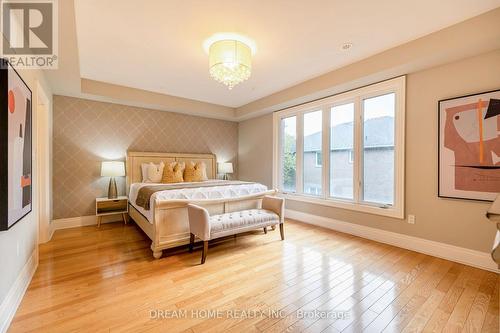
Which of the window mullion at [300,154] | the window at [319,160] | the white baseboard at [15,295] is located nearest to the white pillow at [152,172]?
the white baseboard at [15,295]

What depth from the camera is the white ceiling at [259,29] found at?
1959 millimetres

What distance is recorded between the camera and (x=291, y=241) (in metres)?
3.23

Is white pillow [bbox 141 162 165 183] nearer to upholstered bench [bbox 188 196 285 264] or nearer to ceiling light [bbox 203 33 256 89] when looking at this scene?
upholstered bench [bbox 188 196 285 264]

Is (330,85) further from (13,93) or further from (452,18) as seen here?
(13,93)

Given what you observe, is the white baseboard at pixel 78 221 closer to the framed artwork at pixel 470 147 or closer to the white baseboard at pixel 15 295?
the white baseboard at pixel 15 295

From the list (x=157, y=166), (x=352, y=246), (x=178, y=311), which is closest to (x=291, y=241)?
(x=352, y=246)

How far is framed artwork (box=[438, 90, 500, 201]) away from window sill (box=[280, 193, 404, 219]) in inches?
22.7

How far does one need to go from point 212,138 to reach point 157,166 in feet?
5.59

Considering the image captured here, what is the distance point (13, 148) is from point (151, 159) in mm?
2960

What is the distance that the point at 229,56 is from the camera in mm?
2350

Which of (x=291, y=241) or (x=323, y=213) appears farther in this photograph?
(x=323, y=213)

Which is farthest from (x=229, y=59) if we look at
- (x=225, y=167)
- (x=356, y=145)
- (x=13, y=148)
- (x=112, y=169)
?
(x=225, y=167)

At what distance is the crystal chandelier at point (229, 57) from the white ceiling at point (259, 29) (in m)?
0.12

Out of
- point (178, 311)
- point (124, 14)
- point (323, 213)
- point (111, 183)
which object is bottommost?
point (178, 311)
